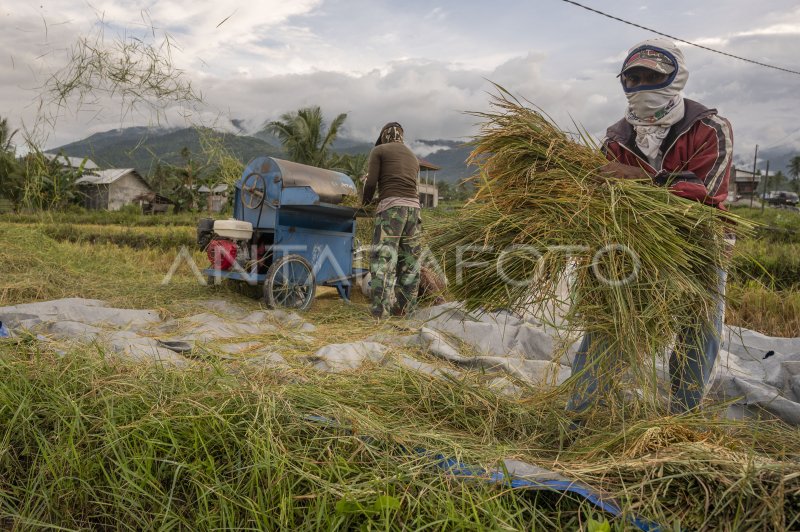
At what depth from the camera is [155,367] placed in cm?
250

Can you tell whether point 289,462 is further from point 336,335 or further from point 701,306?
point 336,335

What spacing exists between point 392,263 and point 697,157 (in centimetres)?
344

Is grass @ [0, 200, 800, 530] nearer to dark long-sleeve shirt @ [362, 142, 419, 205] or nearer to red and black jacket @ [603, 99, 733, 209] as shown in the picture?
red and black jacket @ [603, 99, 733, 209]

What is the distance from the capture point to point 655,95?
7.92 feet

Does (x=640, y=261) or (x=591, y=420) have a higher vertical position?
(x=640, y=261)

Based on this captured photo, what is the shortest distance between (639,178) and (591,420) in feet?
3.26

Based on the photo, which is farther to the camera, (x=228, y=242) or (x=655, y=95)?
(x=228, y=242)

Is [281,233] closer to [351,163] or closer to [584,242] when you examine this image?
[584,242]

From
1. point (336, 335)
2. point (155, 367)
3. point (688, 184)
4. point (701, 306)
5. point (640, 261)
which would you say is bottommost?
point (336, 335)

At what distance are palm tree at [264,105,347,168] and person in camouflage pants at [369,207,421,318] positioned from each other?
2581 cm

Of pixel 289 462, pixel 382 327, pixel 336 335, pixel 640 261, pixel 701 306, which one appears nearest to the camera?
pixel 289 462

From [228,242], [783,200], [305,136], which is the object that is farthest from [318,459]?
[783,200]

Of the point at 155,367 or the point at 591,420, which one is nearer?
the point at 591,420

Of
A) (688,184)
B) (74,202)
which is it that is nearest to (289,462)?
(688,184)
